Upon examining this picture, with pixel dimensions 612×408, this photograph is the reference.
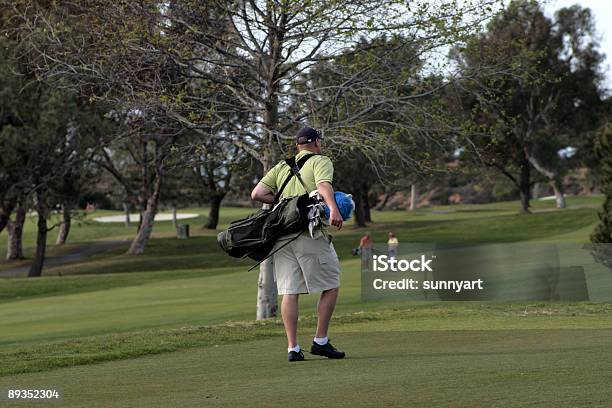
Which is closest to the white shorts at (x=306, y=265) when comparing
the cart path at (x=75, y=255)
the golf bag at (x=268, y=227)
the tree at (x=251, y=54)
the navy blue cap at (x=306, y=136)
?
the golf bag at (x=268, y=227)

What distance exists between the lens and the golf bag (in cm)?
911

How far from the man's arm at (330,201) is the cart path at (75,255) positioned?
41.7m

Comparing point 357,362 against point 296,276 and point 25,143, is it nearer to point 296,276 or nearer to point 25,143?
point 296,276

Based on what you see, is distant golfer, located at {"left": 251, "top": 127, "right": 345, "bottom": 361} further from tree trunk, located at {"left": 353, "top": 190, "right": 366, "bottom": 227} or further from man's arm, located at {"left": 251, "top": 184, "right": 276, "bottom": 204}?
tree trunk, located at {"left": 353, "top": 190, "right": 366, "bottom": 227}

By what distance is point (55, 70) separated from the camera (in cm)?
1869

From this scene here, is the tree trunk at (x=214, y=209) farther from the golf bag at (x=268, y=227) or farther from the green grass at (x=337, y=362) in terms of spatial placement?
the golf bag at (x=268, y=227)

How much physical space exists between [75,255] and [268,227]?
5106 centimetres

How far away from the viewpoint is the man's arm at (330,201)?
877 centimetres

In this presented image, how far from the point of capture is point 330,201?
29.2ft

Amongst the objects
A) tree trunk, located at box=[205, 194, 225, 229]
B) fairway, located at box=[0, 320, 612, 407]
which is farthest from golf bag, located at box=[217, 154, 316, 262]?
tree trunk, located at box=[205, 194, 225, 229]

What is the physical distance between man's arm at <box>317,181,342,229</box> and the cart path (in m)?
41.7

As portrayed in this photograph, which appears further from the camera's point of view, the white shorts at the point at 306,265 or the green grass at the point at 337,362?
the white shorts at the point at 306,265

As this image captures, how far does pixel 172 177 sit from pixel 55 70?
45.2 metres

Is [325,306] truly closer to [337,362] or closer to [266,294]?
[337,362]
